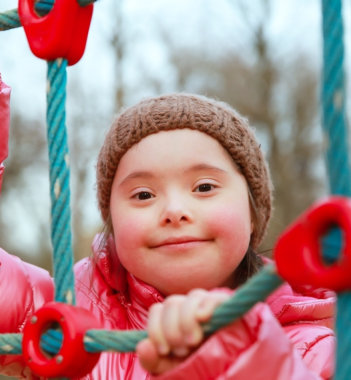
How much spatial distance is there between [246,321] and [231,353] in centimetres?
4

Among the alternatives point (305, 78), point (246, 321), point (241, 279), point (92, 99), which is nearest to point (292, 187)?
point (305, 78)

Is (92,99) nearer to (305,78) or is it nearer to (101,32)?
(101,32)

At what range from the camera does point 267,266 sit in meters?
0.59

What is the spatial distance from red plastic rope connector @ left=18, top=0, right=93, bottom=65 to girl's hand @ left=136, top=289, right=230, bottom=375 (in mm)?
415

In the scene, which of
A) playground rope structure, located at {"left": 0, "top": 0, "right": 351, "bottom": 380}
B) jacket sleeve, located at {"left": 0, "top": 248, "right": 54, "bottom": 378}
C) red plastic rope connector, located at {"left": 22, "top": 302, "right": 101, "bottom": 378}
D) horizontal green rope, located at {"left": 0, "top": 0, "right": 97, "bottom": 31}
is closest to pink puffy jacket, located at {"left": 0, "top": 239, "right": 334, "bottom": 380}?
jacket sleeve, located at {"left": 0, "top": 248, "right": 54, "bottom": 378}

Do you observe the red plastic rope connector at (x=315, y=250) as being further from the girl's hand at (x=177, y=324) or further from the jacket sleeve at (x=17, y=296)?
the jacket sleeve at (x=17, y=296)

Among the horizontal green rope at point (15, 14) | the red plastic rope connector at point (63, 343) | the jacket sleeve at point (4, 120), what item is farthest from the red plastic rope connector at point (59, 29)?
the red plastic rope connector at point (63, 343)

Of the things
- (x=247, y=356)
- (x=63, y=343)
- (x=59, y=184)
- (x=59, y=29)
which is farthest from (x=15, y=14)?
(x=247, y=356)

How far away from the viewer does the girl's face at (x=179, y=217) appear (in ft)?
3.26

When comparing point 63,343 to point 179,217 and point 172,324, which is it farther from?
point 179,217

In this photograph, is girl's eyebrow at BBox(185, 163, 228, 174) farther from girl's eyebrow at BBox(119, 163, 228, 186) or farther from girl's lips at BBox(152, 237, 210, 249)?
girl's lips at BBox(152, 237, 210, 249)

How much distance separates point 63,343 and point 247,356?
22 centimetres

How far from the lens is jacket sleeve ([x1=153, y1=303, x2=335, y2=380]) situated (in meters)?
0.63

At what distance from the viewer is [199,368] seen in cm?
63
